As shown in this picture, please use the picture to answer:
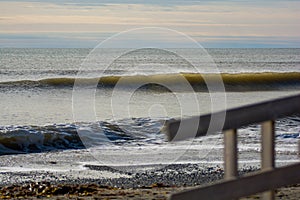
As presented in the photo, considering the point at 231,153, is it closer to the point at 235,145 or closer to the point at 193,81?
the point at 235,145

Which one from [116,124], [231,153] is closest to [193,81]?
[116,124]

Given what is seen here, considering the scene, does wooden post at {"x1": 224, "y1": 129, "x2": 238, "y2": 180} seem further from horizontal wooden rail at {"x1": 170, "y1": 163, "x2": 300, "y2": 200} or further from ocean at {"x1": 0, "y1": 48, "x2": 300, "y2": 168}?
ocean at {"x1": 0, "y1": 48, "x2": 300, "y2": 168}

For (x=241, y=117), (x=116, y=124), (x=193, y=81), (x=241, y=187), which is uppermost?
(x=193, y=81)

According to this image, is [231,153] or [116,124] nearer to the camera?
[231,153]

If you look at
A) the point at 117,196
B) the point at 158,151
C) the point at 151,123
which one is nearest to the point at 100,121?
the point at 151,123

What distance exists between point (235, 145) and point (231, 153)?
4 cm

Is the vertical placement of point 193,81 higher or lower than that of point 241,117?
higher

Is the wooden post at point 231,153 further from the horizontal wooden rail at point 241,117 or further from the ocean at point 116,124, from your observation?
the ocean at point 116,124

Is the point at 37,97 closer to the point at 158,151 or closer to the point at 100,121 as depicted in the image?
the point at 100,121

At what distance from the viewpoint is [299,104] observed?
296 centimetres

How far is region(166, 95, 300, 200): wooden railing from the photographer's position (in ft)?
9.52

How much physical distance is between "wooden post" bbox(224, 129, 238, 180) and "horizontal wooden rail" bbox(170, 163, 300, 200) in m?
0.06

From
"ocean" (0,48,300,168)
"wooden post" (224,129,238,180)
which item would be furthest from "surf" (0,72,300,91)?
"wooden post" (224,129,238,180)

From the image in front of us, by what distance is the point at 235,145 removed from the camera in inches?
116
